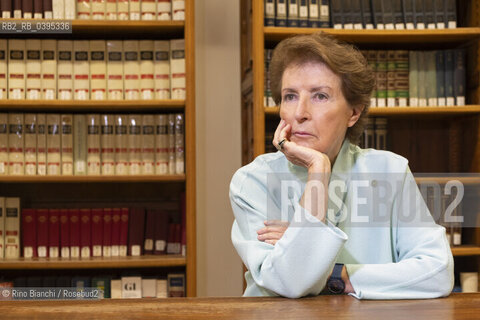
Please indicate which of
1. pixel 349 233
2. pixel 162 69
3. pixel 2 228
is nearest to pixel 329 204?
pixel 349 233

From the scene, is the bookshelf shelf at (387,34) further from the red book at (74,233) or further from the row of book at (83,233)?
the red book at (74,233)

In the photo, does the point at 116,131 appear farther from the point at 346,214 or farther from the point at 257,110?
the point at 346,214

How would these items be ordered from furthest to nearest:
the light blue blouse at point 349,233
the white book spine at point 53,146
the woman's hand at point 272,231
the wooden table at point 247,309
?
the white book spine at point 53,146 < the woman's hand at point 272,231 < the light blue blouse at point 349,233 < the wooden table at point 247,309

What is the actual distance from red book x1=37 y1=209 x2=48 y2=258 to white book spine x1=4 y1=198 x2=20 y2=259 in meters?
0.09

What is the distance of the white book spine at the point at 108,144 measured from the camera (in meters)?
2.58

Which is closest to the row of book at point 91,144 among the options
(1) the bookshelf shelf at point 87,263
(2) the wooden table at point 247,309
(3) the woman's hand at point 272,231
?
(1) the bookshelf shelf at point 87,263

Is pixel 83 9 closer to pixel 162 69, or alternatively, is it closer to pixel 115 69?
pixel 115 69

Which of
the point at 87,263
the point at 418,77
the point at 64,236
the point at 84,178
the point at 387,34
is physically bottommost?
the point at 87,263

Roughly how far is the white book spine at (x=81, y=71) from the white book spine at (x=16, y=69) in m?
0.23

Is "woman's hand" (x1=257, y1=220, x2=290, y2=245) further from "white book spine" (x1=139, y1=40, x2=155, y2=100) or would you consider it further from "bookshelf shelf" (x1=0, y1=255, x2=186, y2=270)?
"white book spine" (x1=139, y1=40, x2=155, y2=100)

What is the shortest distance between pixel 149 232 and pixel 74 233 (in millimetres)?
334

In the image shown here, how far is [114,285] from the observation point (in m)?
2.63

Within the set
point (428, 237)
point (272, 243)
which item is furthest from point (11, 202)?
point (428, 237)

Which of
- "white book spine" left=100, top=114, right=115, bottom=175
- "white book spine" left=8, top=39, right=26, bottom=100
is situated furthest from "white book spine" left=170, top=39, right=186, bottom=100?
"white book spine" left=8, top=39, right=26, bottom=100
